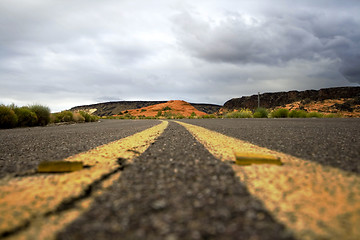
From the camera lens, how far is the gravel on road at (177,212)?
0.65m

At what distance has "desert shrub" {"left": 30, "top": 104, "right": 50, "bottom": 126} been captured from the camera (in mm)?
11398

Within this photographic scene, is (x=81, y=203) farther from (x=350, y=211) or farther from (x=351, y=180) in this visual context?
(x=351, y=180)

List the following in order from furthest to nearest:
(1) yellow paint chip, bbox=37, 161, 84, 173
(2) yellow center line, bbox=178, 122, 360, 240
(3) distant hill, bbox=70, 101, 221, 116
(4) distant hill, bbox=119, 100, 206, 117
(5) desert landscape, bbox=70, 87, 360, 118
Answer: (3) distant hill, bbox=70, 101, 221, 116, (4) distant hill, bbox=119, 100, 206, 117, (5) desert landscape, bbox=70, 87, 360, 118, (1) yellow paint chip, bbox=37, 161, 84, 173, (2) yellow center line, bbox=178, 122, 360, 240

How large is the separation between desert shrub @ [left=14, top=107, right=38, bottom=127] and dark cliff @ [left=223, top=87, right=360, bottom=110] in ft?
166

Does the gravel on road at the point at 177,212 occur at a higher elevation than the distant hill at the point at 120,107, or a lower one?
lower

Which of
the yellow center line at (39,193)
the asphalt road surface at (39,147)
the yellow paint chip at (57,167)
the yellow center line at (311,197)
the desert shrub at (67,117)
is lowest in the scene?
the asphalt road surface at (39,147)

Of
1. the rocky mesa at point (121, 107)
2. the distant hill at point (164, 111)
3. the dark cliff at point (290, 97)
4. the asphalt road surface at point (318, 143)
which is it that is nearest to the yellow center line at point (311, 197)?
the asphalt road surface at point (318, 143)

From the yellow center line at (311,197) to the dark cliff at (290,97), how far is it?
5250 cm

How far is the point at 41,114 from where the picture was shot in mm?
11562

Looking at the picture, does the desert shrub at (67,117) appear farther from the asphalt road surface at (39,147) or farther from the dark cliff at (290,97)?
the dark cliff at (290,97)

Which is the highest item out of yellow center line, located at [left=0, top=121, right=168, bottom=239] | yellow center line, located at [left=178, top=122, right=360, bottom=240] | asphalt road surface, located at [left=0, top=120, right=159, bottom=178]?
yellow center line, located at [left=0, top=121, right=168, bottom=239]

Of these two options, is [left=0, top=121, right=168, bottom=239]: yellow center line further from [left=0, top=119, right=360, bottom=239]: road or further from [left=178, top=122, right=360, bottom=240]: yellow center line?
[left=178, top=122, right=360, bottom=240]: yellow center line

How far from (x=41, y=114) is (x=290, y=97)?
5874cm

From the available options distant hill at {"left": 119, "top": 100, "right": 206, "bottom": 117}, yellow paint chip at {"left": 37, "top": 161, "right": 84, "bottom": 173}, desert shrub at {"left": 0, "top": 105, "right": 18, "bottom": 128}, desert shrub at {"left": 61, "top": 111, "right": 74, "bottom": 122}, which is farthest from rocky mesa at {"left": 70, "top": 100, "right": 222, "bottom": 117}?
yellow paint chip at {"left": 37, "top": 161, "right": 84, "bottom": 173}
